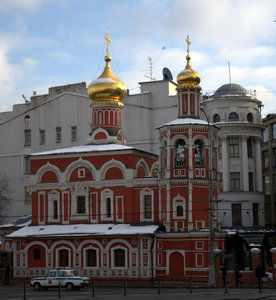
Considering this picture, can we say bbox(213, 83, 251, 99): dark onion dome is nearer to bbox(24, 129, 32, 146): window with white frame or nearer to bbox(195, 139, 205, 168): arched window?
bbox(195, 139, 205, 168): arched window

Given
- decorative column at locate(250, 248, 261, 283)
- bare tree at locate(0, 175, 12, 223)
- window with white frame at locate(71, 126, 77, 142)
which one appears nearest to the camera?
decorative column at locate(250, 248, 261, 283)

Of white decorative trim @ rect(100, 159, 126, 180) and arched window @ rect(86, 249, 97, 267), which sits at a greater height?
white decorative trim @ rect(100, 159, 126, 180)

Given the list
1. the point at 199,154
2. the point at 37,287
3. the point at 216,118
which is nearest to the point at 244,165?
the point at 216,118

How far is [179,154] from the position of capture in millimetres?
40094

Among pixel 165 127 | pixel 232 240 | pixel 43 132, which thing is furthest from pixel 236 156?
pixel 43 132

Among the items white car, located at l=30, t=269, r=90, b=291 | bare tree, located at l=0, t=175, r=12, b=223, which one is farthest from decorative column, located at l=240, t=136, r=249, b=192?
bare tree, located at l=0, t=175, r=12, b=223

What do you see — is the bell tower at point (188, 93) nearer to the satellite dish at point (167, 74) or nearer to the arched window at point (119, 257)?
the arched window at point (119, 257)

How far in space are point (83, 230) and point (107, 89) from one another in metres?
11.1

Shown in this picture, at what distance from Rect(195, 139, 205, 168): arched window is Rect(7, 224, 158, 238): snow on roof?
488 centimetres

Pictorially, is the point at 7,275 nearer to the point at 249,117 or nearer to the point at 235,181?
the point at 235,181

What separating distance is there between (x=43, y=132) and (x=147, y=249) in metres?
26.7

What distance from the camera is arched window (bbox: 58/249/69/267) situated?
4097cm

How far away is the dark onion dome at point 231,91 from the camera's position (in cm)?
4984

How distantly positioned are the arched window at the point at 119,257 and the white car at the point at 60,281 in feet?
19.5
